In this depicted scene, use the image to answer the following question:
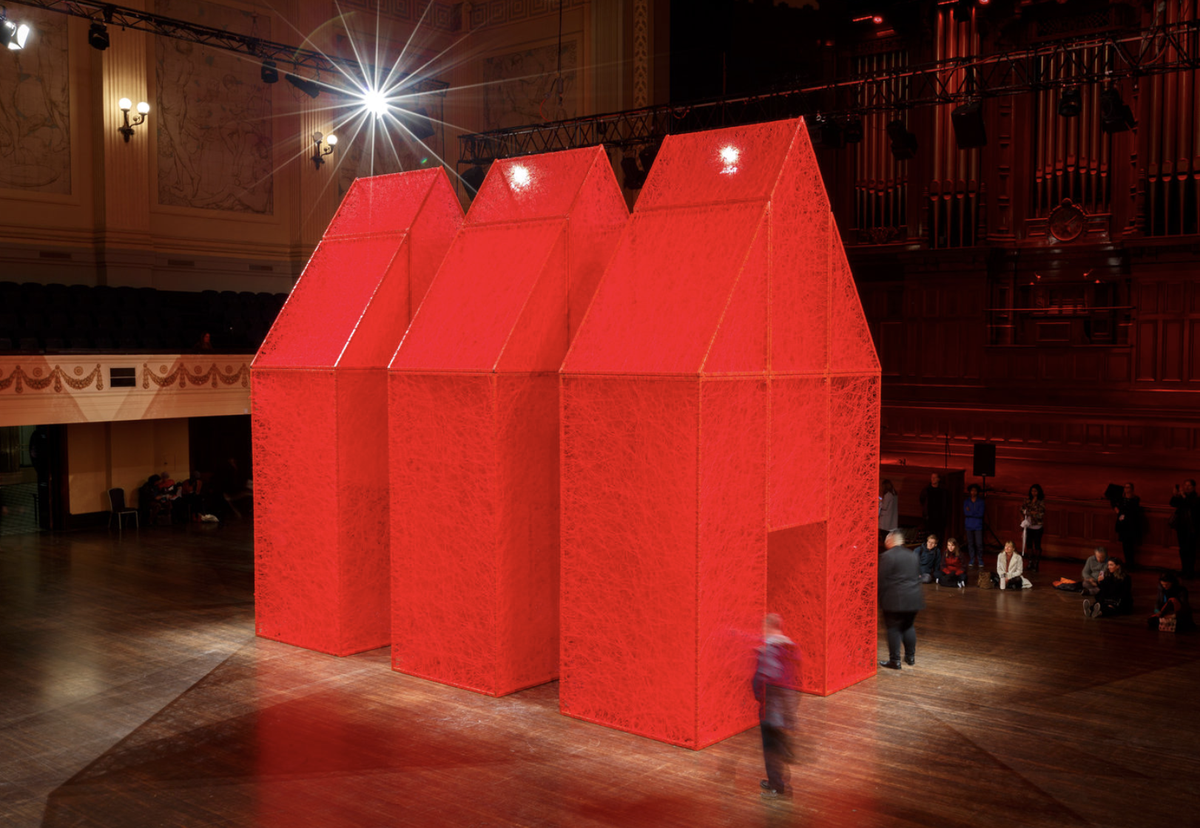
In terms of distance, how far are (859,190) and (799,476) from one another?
9566 millimetres

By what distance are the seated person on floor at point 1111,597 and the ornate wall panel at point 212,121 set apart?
46.0ft

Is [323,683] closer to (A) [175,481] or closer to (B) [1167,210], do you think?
(A) [175,481]

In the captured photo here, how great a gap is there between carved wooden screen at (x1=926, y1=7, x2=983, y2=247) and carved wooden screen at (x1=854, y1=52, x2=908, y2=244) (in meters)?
0.56

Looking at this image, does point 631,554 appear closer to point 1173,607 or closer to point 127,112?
point 1173,607

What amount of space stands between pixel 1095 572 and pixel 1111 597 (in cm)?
49

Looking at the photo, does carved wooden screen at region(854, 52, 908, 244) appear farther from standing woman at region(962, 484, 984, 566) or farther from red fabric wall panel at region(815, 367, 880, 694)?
red fabric wall panel at region(815, 367, 880, 694)

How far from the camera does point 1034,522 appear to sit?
1273cm

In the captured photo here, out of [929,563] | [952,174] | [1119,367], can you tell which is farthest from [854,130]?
[929,563]

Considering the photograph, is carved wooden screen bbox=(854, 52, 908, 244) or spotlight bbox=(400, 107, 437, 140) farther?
spotlight bbox=(400, 107, 437, 140)

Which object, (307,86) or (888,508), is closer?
(888,508)

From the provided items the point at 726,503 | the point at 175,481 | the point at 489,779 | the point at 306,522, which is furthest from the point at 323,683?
the point at 175,481

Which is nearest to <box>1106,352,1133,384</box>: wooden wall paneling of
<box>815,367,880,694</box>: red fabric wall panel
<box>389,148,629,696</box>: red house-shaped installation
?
<box>815,367,880,694</box>: red fabric wall panel

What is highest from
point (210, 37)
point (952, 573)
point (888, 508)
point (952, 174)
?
point (210, 37)

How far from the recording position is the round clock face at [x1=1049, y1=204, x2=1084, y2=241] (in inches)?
565
